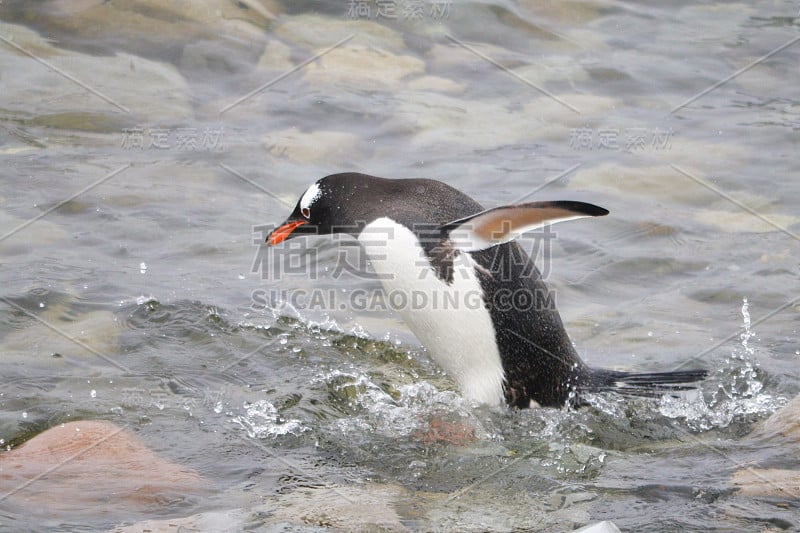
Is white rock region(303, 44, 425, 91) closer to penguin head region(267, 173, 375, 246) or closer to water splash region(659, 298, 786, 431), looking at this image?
penguin head region(267, 173, 375, 246)

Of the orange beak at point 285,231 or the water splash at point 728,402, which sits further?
the orange beak at point 285,231

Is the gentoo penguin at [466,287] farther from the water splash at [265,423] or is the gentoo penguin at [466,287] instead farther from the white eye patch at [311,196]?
the water splash at [265,423]

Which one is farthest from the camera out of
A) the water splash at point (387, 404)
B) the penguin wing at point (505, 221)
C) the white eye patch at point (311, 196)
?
the white eye patch at point (311, 196)

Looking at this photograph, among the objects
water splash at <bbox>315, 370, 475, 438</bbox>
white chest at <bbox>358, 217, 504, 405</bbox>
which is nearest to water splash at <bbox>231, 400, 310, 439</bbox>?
water splash at <bbox>315, 370, 475, 438</bbox>

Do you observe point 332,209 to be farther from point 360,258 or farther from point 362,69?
point 362,69

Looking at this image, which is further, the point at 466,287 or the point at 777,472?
the point at 466,287

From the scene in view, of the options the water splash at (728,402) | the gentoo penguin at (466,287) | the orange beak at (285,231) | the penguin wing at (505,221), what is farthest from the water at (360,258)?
the penguin wing at (505,221)

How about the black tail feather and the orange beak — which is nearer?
the black tail feather

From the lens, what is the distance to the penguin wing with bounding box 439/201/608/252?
3.41 m

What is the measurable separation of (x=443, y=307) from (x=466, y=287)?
13 centimetres

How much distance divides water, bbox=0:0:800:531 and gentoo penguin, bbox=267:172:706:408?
11 centimetres

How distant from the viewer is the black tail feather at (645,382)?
402cm

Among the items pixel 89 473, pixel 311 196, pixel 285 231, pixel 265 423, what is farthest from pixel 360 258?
pixel 89 473

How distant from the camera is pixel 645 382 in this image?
405 centimetres
